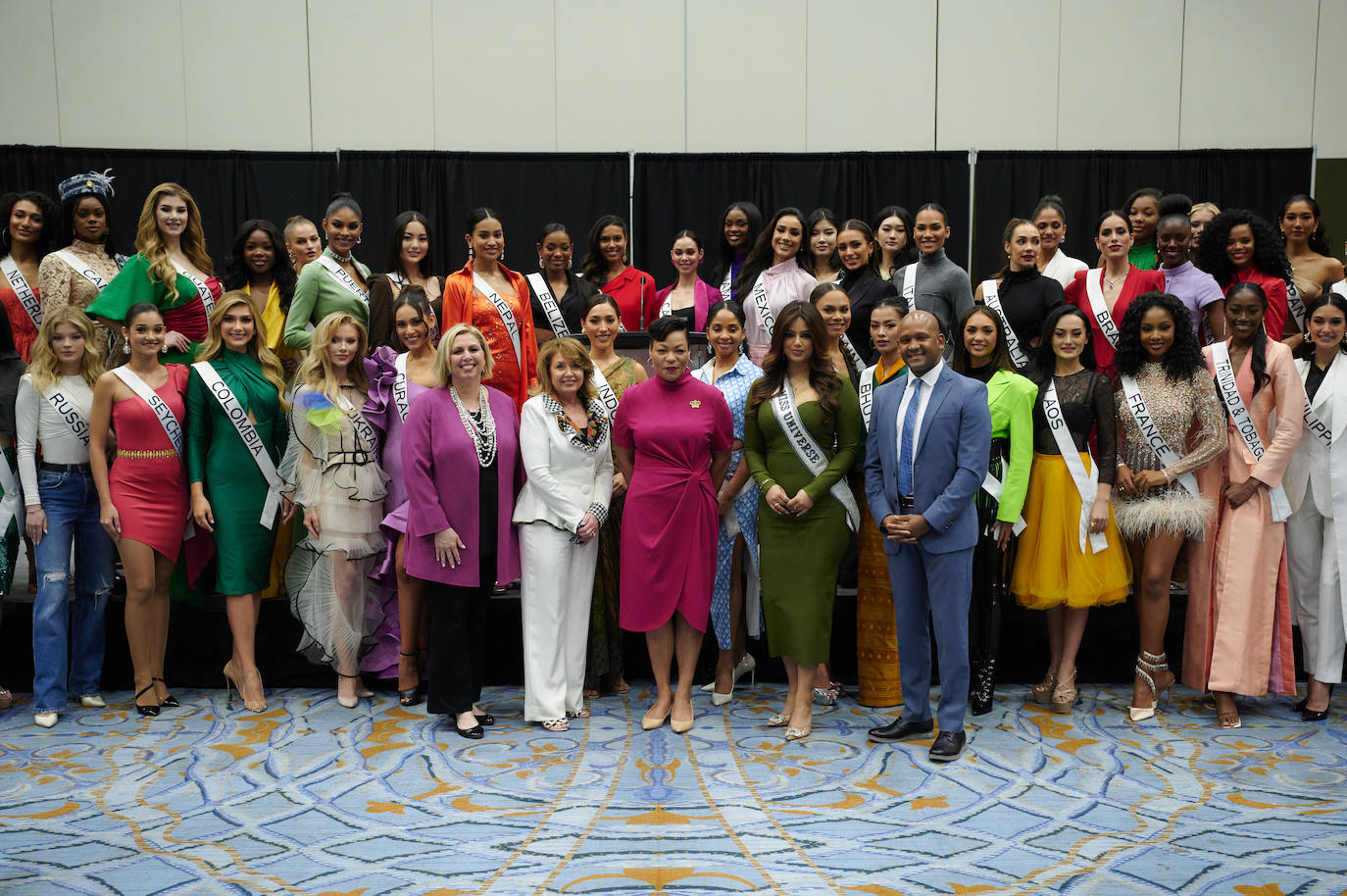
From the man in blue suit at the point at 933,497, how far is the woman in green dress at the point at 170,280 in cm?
260

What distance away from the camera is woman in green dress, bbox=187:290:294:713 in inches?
145

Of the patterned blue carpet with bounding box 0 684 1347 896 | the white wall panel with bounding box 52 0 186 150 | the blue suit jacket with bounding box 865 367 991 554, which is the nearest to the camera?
the patterned blue carpet with bounding box 0 684 1347 896

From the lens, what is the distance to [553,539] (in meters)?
3.53

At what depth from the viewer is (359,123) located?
7.76 metres

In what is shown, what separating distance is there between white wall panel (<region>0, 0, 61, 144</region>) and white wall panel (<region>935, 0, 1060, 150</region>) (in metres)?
6.44

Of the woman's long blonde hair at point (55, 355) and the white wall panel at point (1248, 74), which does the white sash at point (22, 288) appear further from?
the white wall panel at point (1248, 74)

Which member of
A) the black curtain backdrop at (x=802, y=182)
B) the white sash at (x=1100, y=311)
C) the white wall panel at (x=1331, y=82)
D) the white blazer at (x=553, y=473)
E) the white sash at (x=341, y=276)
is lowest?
the white blazer at (x=553, y=473)

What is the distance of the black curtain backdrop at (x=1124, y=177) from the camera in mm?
7621

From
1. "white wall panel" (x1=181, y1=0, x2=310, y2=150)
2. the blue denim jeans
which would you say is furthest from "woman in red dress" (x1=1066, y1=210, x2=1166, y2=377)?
"white wall panel" (x1=181, y1=0, x2=310, y2=150)

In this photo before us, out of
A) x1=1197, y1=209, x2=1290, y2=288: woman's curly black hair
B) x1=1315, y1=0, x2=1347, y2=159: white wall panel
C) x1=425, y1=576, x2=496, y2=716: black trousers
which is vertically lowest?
x1=425, y1=576, x2=496, y2=716: black trousers

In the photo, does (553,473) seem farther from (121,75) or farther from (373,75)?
(121,75)

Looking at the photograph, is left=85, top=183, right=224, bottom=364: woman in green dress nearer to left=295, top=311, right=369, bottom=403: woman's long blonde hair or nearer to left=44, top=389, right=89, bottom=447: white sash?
left=44, top=389, right=89, bottom=447: white sash

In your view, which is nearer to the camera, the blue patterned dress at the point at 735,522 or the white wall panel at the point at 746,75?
the blue patterned dress at the point at 735,522

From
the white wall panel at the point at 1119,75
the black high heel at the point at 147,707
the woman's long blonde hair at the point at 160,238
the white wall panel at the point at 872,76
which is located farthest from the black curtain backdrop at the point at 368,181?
the black high heel at the point at 147,707
